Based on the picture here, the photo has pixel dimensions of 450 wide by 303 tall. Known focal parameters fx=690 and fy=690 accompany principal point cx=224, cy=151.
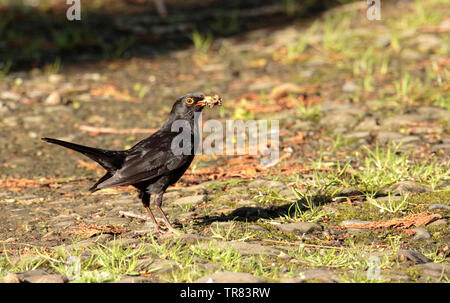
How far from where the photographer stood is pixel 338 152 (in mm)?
6551

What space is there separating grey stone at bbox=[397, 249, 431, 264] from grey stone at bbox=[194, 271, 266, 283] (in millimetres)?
952

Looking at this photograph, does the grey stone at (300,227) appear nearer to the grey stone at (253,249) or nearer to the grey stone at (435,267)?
the grey stone at (253,249)

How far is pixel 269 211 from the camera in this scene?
16.9ft

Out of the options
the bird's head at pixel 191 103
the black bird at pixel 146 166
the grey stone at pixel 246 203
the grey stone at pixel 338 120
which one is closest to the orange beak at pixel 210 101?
the bird's head at pixel 191 103

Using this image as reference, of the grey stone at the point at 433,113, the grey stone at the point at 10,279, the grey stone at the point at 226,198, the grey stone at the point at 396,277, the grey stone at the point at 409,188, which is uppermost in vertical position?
the grey stone at the point at 433,113

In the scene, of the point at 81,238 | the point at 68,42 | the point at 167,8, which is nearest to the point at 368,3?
the point at 167,8

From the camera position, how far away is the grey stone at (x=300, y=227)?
4.71 meters

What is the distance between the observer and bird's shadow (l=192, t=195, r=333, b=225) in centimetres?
500

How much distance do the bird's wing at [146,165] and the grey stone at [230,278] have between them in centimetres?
120

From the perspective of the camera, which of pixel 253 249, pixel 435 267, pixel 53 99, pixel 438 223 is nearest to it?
pixel 435 267

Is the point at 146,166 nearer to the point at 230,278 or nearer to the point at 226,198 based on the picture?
the point at 226,198

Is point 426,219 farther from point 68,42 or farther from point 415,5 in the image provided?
point 415,5

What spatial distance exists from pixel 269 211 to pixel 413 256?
4.44ft

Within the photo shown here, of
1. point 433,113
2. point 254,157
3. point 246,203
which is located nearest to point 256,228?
point 246,203
